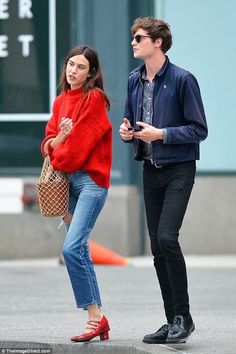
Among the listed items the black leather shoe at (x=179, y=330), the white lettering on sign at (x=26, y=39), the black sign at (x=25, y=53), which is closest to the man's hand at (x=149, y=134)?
the black leather shoe at (x=179, y=330)

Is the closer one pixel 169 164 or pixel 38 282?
pixel 169 164

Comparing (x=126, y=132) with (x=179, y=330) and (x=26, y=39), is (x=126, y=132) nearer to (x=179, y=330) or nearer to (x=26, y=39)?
(x=179, y=330)

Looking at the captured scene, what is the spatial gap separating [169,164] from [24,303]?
2.85 meters

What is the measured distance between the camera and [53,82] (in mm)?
13438

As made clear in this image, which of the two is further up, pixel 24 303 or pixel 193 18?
pixel 193 18

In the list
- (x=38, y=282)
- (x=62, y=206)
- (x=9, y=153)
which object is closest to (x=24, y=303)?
(x=38, y=282)

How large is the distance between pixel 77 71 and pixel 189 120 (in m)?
0.73

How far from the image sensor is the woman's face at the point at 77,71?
7.36 meters

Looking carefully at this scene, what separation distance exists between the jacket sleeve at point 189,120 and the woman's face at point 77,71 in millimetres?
605

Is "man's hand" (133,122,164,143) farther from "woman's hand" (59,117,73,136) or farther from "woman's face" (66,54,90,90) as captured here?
"woman's face" (66,54,90,90)

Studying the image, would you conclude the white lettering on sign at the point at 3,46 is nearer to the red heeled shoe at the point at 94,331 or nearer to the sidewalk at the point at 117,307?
the sidewalk at the point at 117,307

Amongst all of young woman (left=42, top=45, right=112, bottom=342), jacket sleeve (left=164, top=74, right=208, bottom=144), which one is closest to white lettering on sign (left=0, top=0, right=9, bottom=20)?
young woman (left=42, top=45, right=112, bottom=342)

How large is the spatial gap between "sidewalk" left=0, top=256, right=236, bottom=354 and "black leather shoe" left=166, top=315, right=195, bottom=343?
0.16ft

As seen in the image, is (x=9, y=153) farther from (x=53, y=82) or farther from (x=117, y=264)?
(x=117, y=264)
